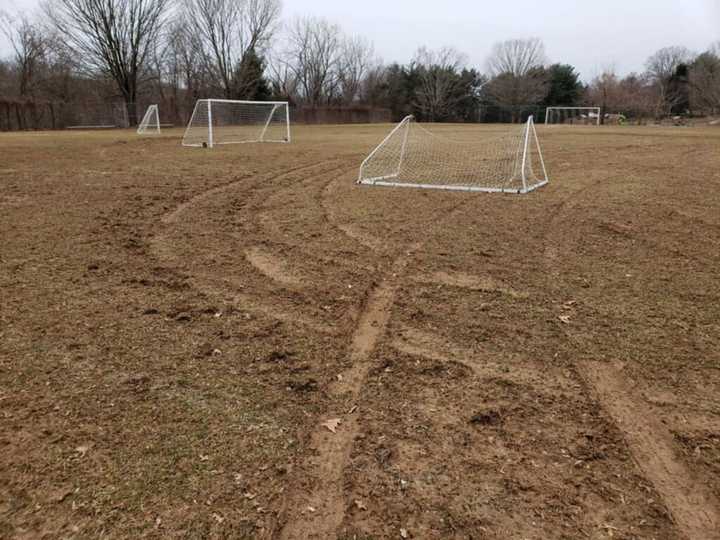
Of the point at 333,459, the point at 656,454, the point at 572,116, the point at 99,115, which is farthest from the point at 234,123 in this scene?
the point at 572,116

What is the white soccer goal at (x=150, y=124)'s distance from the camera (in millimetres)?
23958

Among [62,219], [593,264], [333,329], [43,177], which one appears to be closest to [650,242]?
[593,264]

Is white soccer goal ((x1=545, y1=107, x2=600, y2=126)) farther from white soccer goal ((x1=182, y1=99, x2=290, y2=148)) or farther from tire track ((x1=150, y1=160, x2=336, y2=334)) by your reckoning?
tire track ((x1=150, y1=160, x2=336, y2=334))

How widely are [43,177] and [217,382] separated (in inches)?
306

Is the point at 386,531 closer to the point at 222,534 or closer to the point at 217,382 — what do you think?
the point at 222,534

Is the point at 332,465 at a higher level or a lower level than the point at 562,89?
lower

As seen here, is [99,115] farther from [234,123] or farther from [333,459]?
[333,459]

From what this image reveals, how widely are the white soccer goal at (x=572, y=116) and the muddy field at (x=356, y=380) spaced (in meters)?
42.2

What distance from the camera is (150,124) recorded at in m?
27.5

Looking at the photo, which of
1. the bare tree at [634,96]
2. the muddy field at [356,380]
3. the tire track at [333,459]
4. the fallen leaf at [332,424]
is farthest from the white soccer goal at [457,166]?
the bare tree at [634,96]

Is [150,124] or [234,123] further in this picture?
[150,124]

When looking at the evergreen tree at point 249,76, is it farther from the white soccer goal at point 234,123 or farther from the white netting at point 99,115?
the white soccer goal at point 234,123

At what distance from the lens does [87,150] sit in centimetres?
1334

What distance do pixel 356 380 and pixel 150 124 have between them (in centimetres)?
2850
